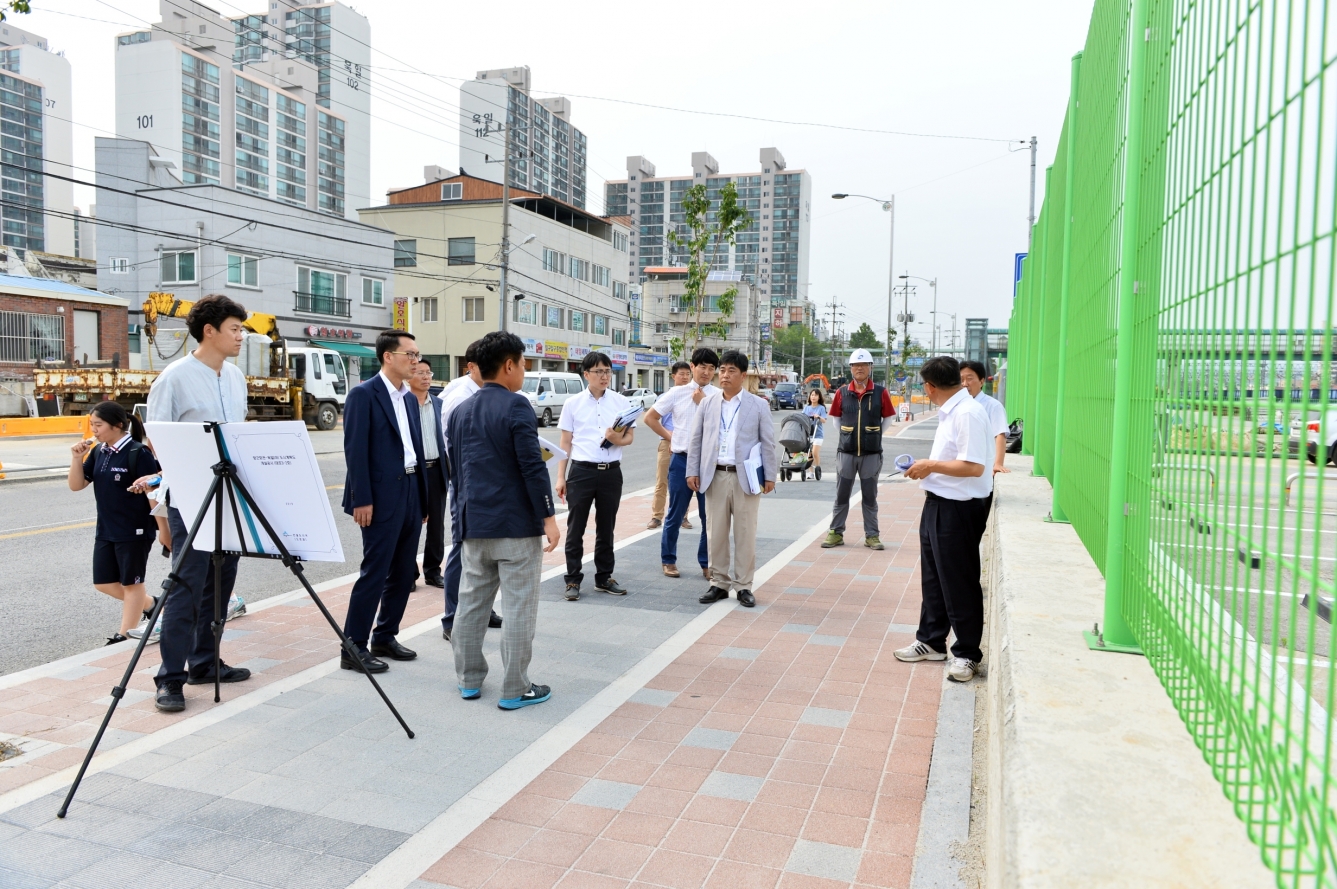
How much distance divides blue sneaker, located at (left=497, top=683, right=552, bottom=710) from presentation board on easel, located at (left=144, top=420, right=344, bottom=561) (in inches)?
42.5

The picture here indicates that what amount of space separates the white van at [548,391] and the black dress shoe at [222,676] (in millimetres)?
24581

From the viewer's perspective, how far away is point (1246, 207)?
158 centimetres

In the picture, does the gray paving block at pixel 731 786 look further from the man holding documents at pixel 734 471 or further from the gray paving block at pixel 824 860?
the man holding documents at pixel 734 471

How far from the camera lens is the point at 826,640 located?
5750 mm

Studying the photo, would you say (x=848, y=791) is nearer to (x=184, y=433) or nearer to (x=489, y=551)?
(x=489, y=551)

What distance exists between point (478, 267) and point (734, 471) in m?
41.7

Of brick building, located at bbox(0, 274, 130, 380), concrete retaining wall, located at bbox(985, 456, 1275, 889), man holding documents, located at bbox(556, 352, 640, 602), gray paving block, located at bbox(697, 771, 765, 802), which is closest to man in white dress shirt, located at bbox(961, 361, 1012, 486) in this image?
man holding documents, located at bbox(556, 352, 640, 602)

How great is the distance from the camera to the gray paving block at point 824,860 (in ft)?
9.77

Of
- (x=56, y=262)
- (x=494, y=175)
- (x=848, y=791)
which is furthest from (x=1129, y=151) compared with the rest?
(x=494, y=175)

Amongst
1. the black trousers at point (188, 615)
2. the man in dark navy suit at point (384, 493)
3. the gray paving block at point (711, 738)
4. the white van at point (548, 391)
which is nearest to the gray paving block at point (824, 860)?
the gray paving block at point (711, 738)

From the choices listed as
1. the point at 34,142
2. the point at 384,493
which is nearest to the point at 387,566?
the point at 384,493

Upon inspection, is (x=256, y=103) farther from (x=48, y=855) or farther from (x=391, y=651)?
(x=48, y=855)

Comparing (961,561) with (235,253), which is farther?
(235,253)

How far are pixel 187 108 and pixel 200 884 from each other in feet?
338
